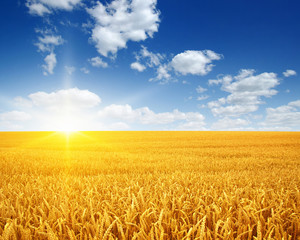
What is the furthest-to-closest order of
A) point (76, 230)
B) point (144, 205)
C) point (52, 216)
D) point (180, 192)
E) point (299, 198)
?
point (180, 192) → point (299, 198) → point (144, 205) → point (52, 216) → point (76, 230)

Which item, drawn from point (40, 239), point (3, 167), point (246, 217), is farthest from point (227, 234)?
point (3, 167)

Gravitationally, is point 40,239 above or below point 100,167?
above

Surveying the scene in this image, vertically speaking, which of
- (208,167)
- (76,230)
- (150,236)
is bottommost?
(208,167)

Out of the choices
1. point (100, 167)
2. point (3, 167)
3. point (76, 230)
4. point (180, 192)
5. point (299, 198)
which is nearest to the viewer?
point (76, 230)

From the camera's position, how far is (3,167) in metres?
6.93

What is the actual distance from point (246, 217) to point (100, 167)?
6.26 metres

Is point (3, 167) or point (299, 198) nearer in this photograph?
point (299, 198)

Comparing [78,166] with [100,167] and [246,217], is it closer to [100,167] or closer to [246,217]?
[100,167]

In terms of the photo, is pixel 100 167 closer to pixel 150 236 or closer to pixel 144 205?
pixel 144 205

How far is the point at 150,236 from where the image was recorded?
156 cm

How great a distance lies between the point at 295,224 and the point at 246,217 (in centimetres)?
46

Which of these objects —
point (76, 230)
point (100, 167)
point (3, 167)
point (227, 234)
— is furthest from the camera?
point (100, 167)

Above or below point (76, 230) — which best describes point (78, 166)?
below

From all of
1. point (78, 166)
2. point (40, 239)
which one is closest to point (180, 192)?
point (40, 239)
